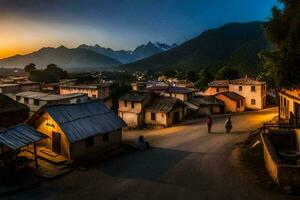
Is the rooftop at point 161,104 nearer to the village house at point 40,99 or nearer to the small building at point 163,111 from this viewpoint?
the small building at point 163,111

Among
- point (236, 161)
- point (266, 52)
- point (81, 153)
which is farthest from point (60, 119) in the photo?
point (266, 52)

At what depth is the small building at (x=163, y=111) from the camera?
44.0 meters

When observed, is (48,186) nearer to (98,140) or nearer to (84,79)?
(98,140)

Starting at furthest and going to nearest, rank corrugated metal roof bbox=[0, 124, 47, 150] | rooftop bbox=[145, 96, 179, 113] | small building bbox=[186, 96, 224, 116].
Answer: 1. small building bbox=[186, 96, 224, 116]
2. rooftop bbox=[145, 96, 179, 113]
3. corrugated metal roof bbox=[0, 124, 47, 150]

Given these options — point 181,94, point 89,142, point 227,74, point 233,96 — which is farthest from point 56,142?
point 227,74

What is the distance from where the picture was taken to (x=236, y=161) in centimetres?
1989

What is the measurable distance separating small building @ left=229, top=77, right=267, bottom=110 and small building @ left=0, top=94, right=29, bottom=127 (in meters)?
43.1

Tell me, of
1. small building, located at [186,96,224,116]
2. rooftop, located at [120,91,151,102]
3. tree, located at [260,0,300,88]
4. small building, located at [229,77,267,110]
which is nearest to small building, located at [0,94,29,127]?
rooftop, located at [120,91,151,102]

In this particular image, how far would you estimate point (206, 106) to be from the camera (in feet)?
178

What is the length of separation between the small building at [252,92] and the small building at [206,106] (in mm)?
6903

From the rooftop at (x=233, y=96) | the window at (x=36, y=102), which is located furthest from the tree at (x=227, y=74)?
the window at (x=36, y=102)

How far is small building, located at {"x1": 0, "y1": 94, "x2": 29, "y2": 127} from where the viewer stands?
1277 inches

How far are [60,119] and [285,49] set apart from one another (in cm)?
1717

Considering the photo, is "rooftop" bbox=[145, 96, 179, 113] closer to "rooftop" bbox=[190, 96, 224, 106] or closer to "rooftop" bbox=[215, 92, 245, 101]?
"rooftop" bbox=[190, 96, 224, 106]
